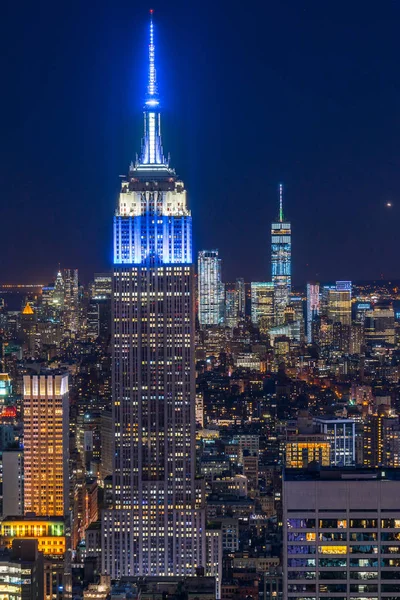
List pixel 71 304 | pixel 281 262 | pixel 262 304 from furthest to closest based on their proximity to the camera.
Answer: pixel 262 304 < pixel 71 304 < pixel 281 262

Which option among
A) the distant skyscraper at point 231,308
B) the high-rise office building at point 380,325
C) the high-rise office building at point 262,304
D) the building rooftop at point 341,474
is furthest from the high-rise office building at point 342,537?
the distant skyscraper at point 231,308

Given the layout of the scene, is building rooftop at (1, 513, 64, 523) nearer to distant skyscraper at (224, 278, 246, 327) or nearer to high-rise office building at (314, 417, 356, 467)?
high-rise office building at (314, 417, 356, 467)

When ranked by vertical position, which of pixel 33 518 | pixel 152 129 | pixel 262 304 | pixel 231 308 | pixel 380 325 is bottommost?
pixel 33 518

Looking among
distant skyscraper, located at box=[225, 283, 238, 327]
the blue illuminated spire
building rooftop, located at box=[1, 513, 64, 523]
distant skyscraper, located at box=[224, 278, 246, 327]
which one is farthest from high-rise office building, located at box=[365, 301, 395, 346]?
building rooftop, located at box=[1, 513, 64, 523]

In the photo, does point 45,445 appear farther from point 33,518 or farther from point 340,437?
point 340,437

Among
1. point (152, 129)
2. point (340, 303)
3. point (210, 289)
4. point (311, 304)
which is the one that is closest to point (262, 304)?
point (311, 304)

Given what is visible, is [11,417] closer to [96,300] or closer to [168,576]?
[96,300]
